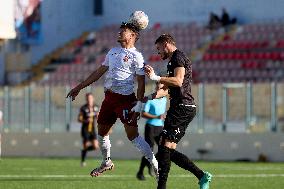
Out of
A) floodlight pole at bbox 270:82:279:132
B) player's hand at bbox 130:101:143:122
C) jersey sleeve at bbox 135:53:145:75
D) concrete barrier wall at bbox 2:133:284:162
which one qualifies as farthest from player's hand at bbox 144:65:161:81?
floodlight pole at bbox 270:82:279:132

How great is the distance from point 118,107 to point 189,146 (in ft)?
52.7

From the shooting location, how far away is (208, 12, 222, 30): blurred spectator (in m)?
45.3

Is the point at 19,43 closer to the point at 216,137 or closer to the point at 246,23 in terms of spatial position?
the point at 246,23

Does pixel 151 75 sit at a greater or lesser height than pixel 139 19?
lesser

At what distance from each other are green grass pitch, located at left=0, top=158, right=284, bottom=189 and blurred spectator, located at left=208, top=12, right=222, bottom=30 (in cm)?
1946

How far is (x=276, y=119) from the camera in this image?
100ft

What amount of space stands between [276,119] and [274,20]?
45.0 feet

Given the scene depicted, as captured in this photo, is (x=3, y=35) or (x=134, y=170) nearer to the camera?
(x=3, y=35)

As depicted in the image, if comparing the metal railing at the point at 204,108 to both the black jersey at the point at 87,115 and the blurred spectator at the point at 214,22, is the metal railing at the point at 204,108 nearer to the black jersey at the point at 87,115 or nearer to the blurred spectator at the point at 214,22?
the black jersey at the point at 87,115

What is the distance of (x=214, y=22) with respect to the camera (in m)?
45.4

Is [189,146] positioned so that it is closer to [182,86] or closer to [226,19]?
[226,19]

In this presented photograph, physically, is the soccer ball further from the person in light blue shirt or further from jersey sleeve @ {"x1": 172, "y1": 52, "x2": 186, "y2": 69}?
the person in light blue shirt

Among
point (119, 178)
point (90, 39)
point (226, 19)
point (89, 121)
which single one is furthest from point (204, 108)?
point (90, 39)

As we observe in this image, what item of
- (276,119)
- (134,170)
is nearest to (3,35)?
(134,170)
